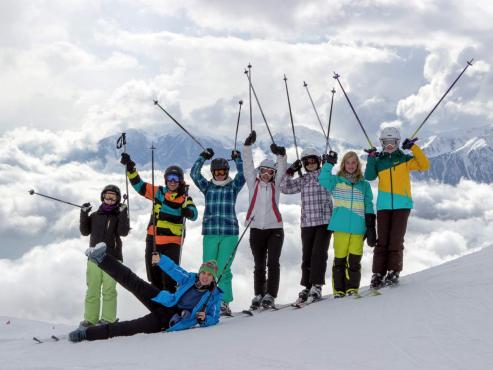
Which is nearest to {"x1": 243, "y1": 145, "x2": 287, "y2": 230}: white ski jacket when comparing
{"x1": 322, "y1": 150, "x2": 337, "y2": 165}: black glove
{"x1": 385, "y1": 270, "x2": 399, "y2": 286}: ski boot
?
{"x1": 322, "y1": 150, "x2": 337, "y2": 165}: black glove

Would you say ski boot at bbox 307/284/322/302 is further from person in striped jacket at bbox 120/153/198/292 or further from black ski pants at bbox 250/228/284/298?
person in striped jacket at bbox 120/153/198/292

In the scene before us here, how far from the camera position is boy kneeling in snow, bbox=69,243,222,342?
288 inches

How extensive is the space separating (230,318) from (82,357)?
3.04 m

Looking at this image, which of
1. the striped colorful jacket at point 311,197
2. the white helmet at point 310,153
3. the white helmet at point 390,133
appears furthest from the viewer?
the white helmet at point 310,153

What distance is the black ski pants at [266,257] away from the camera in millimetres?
9008

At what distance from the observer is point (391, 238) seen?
8.41 m

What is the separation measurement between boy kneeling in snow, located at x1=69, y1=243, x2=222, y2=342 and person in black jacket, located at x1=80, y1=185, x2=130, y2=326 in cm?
172

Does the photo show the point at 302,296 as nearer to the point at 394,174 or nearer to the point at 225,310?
the point at 225,310

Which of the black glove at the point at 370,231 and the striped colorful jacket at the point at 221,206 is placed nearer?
the black glove at the point at 370,231

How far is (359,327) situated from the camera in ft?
20.5

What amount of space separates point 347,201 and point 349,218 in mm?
264

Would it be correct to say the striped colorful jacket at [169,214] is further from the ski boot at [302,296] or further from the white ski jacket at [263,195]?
the ski boot at [302,296]

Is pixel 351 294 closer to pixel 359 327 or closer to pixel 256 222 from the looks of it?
pixel 256 222

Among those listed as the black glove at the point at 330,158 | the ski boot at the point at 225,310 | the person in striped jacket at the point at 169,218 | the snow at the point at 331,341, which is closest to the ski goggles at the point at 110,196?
the person in striped jacket at the point at 169,218
